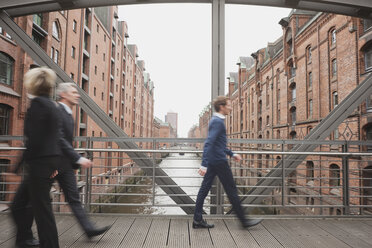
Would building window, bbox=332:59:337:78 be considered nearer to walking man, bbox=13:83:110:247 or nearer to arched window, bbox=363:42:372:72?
arched window, bbox=363:42:372:72

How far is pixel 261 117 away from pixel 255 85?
3908mm

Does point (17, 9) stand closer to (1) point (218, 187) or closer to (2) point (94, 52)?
(1) point (218, 187)

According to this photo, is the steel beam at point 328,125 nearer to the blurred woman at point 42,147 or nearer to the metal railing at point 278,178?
the metal railing at point 278,178

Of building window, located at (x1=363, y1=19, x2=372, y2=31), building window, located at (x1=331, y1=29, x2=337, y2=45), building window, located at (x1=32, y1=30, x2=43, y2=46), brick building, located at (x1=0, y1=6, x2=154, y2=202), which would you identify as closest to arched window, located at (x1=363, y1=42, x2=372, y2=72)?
building window, located at (x1=363, y1=19, x2=372, y2=31)

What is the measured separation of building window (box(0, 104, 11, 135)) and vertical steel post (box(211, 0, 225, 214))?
1215cm

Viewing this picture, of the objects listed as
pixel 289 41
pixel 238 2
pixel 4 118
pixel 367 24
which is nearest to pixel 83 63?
pixel 4 118

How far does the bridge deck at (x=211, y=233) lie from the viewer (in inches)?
111

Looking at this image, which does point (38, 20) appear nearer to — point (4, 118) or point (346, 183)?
point (4, 118)

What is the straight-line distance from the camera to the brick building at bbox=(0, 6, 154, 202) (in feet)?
41.0

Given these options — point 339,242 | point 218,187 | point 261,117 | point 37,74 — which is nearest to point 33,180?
point 37,74

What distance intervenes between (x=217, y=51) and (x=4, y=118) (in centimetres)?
1240

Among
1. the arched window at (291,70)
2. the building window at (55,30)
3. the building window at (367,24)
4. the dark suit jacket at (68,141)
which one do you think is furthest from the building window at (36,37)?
the arched window at (291,70)

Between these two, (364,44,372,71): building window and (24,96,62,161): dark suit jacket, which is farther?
(364,44,372,71): building window

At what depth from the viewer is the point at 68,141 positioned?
98.7 inches
